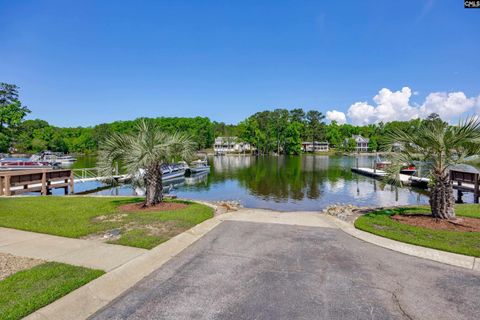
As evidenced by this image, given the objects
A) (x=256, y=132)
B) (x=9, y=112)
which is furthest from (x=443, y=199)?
(x=256, y=132)

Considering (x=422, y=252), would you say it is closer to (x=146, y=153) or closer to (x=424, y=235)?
(x=424, y=235)

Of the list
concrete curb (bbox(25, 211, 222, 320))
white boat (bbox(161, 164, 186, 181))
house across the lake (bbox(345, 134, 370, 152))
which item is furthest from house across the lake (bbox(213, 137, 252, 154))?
concrete curb (bbox(25, 211, 222, 320))

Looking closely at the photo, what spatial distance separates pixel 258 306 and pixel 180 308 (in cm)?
124

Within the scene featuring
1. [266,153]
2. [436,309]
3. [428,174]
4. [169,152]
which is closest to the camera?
[436,309]

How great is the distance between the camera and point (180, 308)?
420 cm

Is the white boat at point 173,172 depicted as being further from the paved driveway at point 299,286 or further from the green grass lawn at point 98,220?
the paved driveway at point 299,286

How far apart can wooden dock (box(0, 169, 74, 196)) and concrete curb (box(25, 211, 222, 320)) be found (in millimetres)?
16349

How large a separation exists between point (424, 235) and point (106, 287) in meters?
8.45

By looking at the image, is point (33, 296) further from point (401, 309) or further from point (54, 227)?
point (401, 309)

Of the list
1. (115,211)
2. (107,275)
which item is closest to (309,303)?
(107,275)

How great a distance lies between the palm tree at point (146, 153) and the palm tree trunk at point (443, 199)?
985 cm

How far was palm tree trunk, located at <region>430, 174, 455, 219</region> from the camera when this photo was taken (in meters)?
9.19

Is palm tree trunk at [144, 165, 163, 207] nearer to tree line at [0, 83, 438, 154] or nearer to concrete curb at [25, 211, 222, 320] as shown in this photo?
concrete curb at [25, 211, 222, 320]

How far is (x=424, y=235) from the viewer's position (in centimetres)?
786
